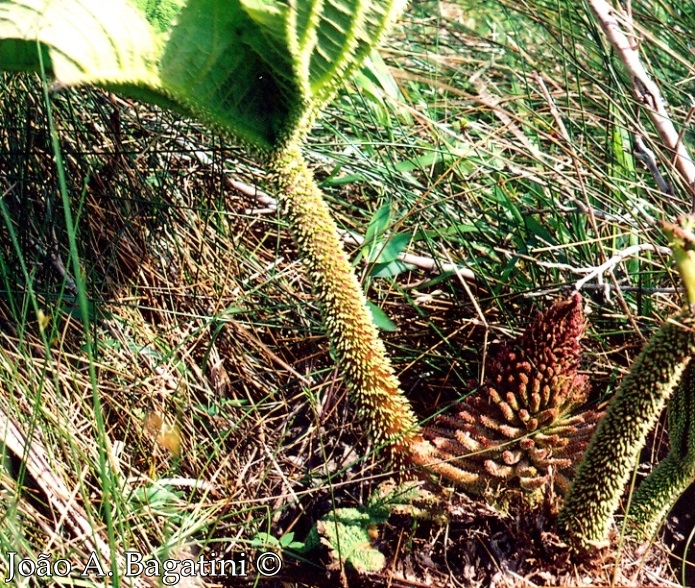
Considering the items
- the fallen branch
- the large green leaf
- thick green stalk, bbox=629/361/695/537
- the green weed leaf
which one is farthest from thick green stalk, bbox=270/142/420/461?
the fallen branch

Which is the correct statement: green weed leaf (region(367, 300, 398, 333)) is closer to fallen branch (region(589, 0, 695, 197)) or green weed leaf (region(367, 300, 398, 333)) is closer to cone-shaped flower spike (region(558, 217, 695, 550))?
cone-shaped flower spike (region(558, 217, 695, 550))

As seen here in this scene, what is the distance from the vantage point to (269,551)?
1.45 metres

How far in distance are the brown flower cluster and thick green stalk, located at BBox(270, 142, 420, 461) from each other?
3.5 inches

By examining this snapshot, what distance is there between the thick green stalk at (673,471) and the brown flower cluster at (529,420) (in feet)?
0.40

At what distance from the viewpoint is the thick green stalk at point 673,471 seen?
1.25 m

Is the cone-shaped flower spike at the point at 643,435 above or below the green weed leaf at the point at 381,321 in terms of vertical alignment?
above

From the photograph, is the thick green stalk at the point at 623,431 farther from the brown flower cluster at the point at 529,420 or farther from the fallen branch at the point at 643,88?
the fallen branch at the point at 643,88

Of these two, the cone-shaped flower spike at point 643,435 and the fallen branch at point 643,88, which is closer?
the cone-shaped flower spike at point 643,435

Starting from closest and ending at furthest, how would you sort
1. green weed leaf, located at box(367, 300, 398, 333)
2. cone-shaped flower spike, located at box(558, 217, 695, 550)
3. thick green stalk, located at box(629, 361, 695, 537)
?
cone-shaped flower spike, located at box(558, 217, 695, 550) → thick green stalk, located at box(629, 361, 695, 537) → green weed leaf, located at box(367, 300, 398, 333)

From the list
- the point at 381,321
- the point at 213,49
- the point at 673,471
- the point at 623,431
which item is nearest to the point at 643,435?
the point at 623,431

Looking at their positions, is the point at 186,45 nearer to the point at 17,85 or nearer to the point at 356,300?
the point at 356,300

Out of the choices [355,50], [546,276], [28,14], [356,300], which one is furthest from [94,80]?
[546,276]

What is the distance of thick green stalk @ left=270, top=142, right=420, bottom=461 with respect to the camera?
1273 millimetres

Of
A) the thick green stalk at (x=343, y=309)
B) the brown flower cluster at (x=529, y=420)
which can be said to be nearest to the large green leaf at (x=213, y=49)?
the thick green stalk at (x=343, y=309)
